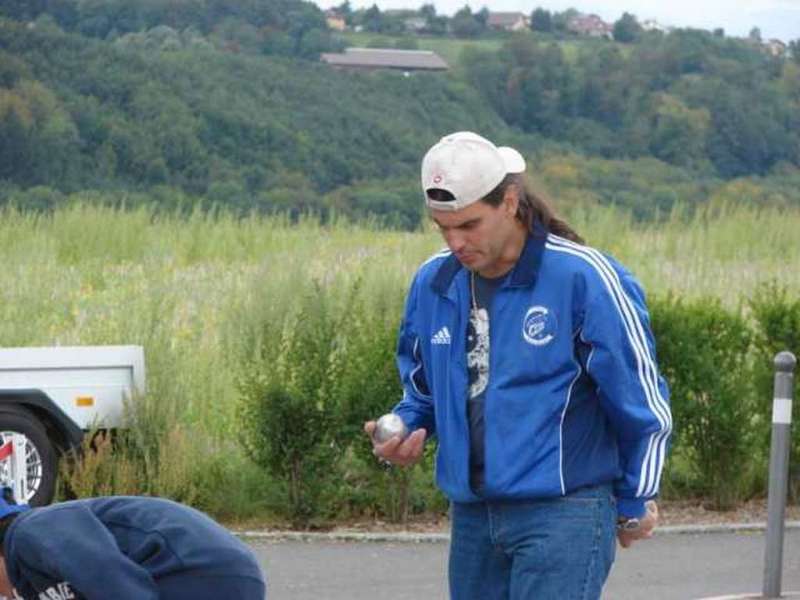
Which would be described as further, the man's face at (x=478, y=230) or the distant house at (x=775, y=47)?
the distant house at (x=775, y=47)

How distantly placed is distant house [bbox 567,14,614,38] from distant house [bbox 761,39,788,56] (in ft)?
15.2

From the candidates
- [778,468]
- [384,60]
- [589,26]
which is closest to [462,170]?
[778,468]

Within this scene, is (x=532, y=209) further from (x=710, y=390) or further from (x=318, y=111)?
(x=318, y=111)

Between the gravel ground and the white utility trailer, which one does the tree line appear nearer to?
the gravel ground

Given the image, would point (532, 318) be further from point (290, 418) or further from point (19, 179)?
point (19, 179)

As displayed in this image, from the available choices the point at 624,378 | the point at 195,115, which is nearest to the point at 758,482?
the point at 624,378

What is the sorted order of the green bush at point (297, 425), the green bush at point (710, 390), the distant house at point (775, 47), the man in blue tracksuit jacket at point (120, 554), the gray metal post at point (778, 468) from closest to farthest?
the man in blue tracksuit jacket at point (120, 554) → the gray metal post at point (778, 468) → the green bush at point (297, 425) → the green bush at point (710, 390) → the distant house at point (775, 47)

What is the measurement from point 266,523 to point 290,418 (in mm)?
606

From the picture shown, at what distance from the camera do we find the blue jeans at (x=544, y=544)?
16.6ft

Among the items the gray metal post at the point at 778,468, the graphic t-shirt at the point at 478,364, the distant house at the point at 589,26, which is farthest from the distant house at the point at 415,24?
the graphic t-shirt at the point at 478,364

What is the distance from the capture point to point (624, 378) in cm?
506

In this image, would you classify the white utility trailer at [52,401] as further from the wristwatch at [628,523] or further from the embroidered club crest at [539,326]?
the embroidered club crest at [539,326]

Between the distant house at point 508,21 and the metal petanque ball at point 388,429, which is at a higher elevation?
the metal petanque ball at point 388,429

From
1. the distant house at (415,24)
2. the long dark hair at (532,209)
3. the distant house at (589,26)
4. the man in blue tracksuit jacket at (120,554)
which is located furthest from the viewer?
the distant house at (589,26)
